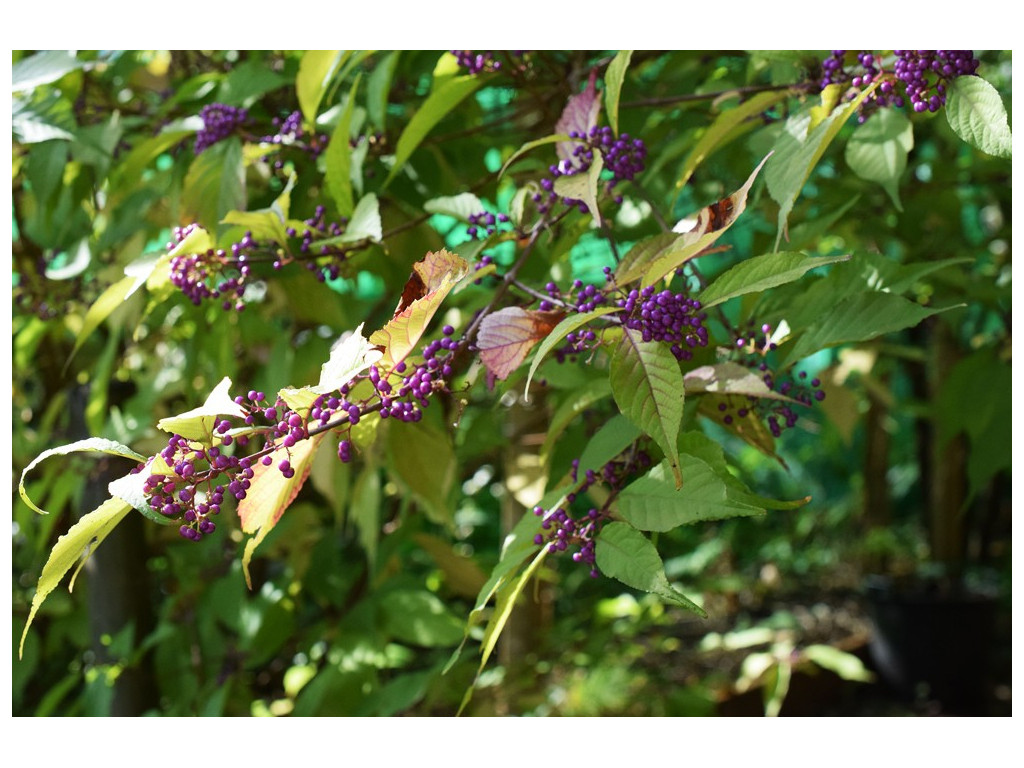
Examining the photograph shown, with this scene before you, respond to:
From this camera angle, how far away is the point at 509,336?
0.43 m

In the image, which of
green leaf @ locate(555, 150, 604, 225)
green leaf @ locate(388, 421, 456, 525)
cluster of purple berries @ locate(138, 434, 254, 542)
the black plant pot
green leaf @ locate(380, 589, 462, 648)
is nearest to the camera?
cluster of purple berries @ locate(138, 434, 254, 542)

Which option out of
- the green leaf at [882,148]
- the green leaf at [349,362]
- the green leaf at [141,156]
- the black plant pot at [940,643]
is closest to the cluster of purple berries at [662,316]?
the green leaf at [349,362]

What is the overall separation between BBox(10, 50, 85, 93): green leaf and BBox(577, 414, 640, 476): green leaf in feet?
1.50

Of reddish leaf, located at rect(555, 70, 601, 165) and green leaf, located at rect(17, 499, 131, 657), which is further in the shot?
reddish leaf, located at rect(555, 70, 601, 165)

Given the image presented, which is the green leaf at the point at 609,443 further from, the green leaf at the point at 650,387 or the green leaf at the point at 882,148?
the green leaf at the point at 882,148

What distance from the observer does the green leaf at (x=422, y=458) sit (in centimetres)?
70

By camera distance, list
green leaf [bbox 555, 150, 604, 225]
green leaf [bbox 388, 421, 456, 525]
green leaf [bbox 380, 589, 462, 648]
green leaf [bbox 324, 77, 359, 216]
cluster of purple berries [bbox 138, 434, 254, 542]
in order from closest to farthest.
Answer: cluster of purple berries [bbox 138, 434, 254, 542], green leaf [bbox 555, 150, 604, 225], green leaf [bbox 324, 77, 359, 216], green leaf [bbox 388, 421, 456, 525], green leaf [bbox 380, 589, 462, 648]

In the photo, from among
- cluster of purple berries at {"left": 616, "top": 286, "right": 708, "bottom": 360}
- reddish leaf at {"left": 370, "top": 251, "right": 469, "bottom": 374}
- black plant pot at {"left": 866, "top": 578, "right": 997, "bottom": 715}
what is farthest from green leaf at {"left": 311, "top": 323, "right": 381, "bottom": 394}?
black plant pot at {"left": 866, "top": 578, "right": 997, "bottom": 715}

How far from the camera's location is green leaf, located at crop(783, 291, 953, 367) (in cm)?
49

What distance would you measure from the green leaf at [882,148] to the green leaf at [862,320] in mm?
86

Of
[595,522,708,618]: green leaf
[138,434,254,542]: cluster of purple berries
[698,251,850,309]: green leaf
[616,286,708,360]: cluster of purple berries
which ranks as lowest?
[595,522,708,618]: green leaf

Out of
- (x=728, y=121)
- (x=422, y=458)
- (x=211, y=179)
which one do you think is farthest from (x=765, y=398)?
(x=211, y=179)

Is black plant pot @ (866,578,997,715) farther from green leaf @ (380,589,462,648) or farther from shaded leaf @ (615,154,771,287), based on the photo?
shaded leaf @ (615,154,771,287)

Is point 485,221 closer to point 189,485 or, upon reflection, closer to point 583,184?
point 583,184
